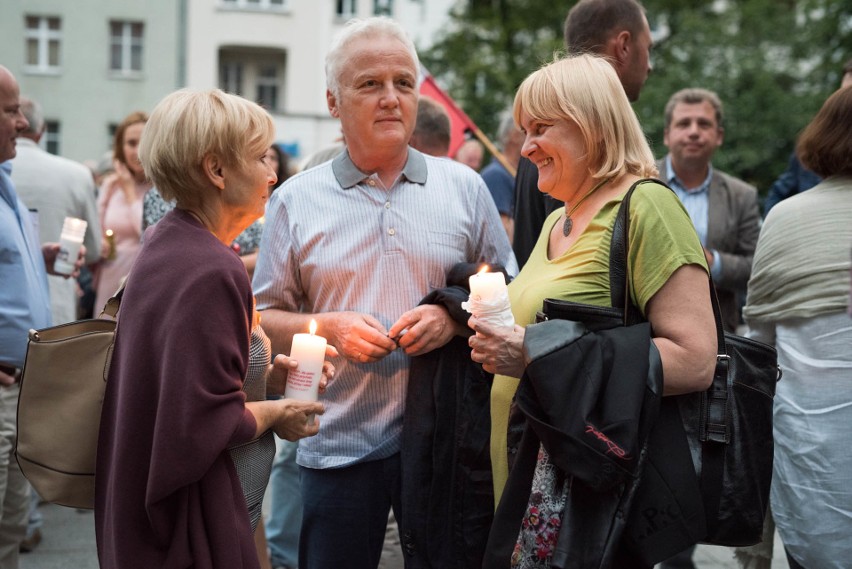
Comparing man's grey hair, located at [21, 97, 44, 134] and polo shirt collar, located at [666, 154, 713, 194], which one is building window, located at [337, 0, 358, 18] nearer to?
man's grey hair, located at [21, 97, 44, 134]

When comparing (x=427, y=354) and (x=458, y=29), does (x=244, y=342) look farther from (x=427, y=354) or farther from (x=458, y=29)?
(x=458, y=29)

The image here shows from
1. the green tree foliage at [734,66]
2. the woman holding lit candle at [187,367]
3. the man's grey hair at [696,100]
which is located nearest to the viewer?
the woman holding lit candle at [187,367]

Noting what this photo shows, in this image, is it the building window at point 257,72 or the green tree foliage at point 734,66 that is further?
the building window at point 257,72

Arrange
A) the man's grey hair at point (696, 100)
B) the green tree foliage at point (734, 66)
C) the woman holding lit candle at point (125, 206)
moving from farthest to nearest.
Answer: the green tree foliage at point (734, 66) → the woman holding lit candle at point (125, 206) → the man's grey hair at point (696, 100)

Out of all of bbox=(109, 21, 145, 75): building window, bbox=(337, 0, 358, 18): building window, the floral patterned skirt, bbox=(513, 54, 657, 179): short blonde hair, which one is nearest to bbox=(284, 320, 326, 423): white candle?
the floral patterned skirt

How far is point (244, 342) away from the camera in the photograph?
2.52 m

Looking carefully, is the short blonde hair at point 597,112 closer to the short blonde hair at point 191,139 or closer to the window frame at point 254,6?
the short blonde hair at point 191,139

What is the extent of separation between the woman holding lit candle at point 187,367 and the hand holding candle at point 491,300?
56 cm

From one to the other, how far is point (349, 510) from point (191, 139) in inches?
50.6

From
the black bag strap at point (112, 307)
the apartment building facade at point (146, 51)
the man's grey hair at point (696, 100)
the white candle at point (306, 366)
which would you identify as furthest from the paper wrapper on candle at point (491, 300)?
the apartment building facade at point (146, 51)

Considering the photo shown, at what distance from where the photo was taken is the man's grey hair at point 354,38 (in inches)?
129

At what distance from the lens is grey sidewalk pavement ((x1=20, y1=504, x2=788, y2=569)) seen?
529cm

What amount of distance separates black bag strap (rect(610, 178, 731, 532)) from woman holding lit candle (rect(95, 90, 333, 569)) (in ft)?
3.00

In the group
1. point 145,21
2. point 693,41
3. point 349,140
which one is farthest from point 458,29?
point 349,140
